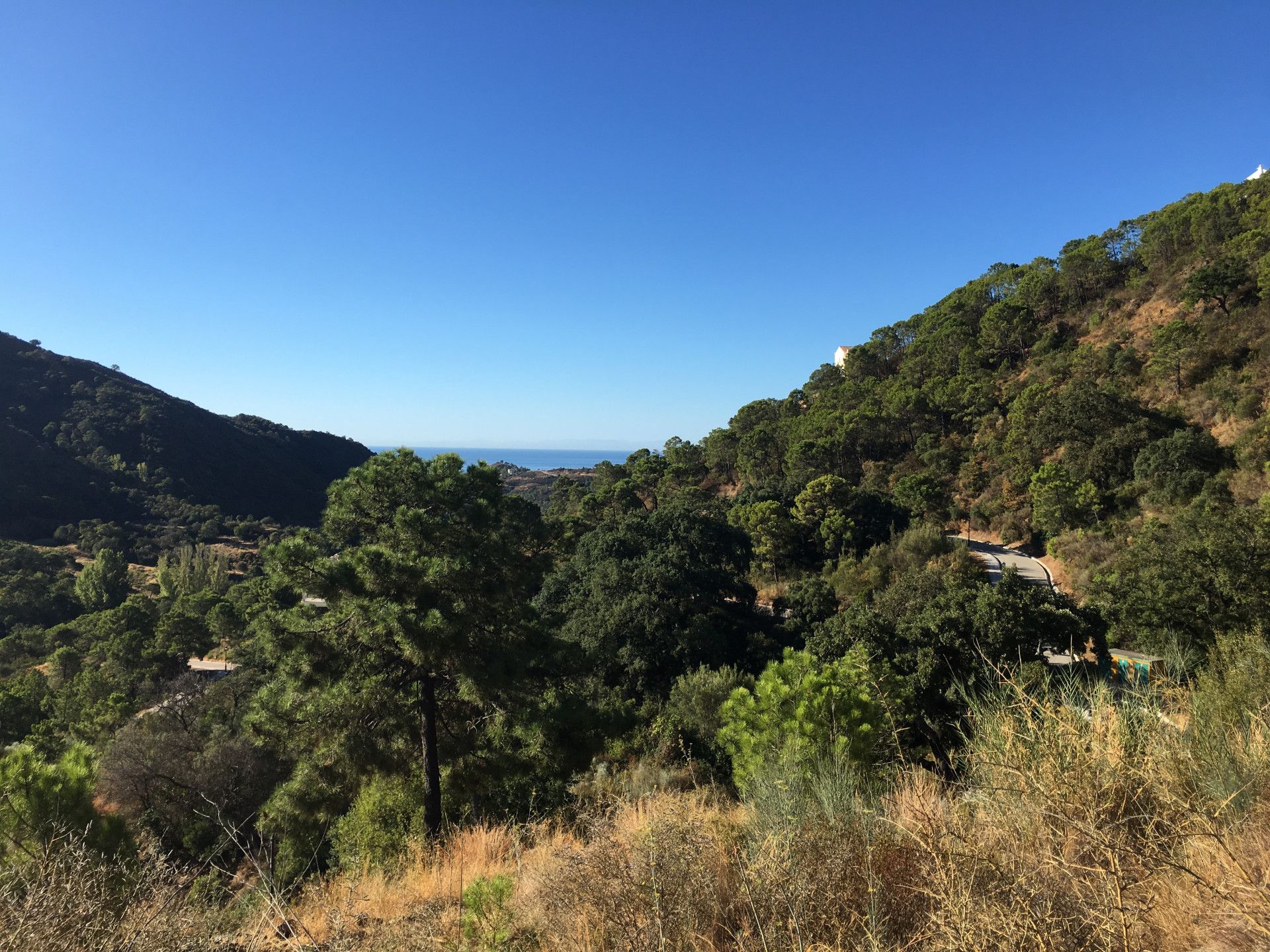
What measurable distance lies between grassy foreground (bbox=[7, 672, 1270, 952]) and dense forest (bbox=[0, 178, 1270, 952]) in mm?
23

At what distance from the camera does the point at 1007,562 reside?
25.2m

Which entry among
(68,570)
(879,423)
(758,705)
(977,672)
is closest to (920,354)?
(879,423)

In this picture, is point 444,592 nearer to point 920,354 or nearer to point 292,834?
point 292,834

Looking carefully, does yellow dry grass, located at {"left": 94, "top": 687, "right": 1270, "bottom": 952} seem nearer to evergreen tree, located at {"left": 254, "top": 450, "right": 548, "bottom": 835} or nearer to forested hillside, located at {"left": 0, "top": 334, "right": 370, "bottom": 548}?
evergreen tree, located at {"left": 254, "top": 450, "right": 548, "bottom": 835}

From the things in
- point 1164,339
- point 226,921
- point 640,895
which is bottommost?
point 226,921

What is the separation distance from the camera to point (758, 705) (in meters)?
8.30

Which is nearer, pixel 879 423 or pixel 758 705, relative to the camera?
pixel 758 705

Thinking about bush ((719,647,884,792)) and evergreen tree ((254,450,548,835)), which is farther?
evergreen tree ((254,450,548,835))

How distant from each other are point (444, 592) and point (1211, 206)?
168ft

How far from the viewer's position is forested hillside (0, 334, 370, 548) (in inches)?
2147

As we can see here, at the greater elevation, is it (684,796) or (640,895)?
(640,895)

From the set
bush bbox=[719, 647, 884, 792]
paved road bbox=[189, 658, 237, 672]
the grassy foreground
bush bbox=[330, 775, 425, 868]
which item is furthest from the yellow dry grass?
paved road bbox=[189, 658, 237, 672]

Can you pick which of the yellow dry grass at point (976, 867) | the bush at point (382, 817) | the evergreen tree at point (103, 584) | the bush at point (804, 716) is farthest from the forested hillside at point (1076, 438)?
the evergreen tree at point (103, 584)

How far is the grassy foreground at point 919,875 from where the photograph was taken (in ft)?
6.62
